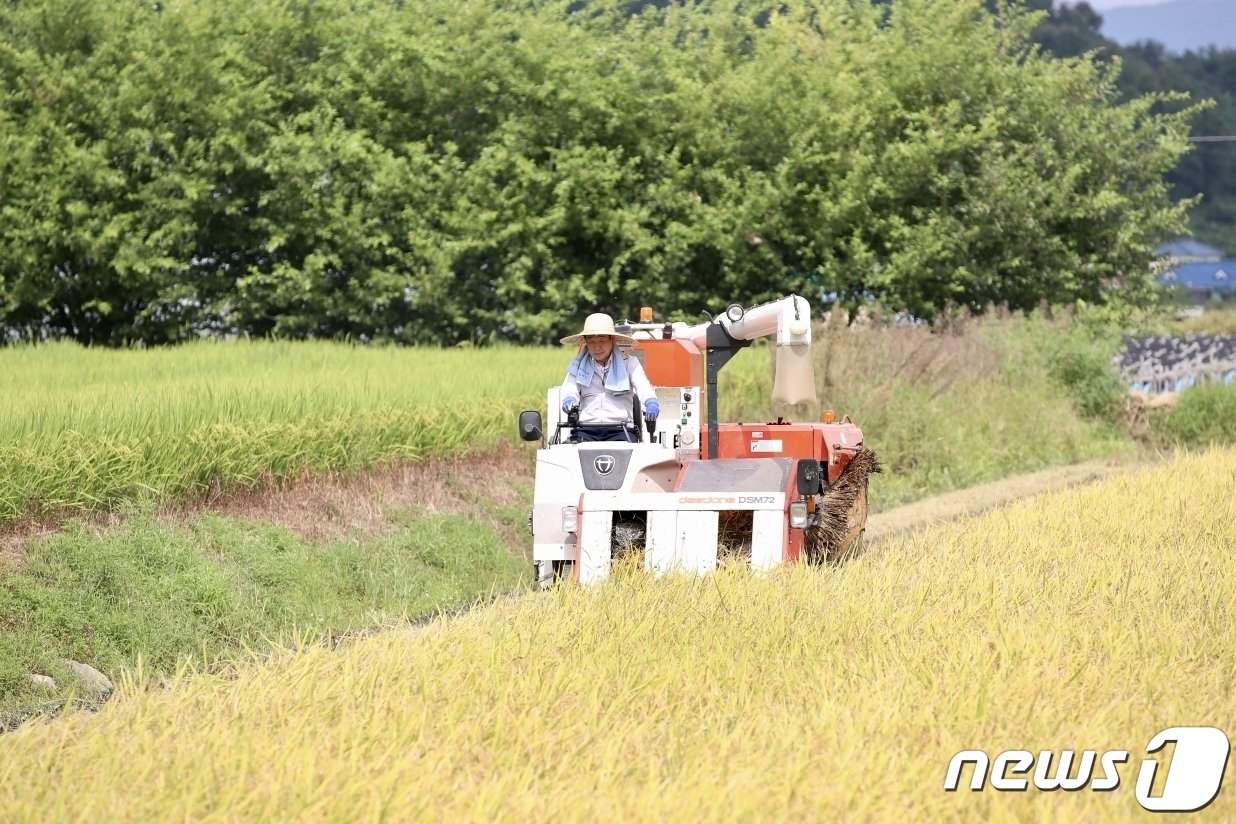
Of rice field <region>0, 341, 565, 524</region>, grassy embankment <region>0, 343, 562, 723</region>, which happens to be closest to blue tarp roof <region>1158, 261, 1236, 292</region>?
rice field <region>0, 341, 565, 524</region>

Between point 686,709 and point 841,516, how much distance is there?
3.76 metres

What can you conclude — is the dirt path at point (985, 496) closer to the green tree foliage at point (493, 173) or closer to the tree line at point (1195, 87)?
the green tree foliage at point (493, 173)

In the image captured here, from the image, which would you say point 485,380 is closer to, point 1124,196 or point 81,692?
point 81,692

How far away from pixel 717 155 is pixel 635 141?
3.72 ft

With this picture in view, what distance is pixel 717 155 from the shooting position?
23.7m

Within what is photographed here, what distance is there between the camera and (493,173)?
2238 cm

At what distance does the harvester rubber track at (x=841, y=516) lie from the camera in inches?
363

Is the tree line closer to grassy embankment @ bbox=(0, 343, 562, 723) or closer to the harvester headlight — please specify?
grassy embankment @ bbox=(0, 343, 562, 723)

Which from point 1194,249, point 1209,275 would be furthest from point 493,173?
point 1194,249

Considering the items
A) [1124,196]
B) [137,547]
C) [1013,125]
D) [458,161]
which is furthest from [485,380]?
[1124,196]

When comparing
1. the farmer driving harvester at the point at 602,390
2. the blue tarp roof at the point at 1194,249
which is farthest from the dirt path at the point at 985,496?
the blue tarp roof at the point at 1194,249

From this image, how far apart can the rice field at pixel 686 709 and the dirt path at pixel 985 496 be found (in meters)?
3.93

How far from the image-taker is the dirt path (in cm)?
1313

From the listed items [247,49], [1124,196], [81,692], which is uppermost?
[247,49]
